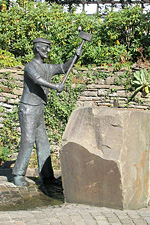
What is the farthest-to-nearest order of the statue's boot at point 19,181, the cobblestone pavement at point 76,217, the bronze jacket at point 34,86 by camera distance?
the statue's boot at point 19,181 → the bronze jacket at point 34,86 → the cobblestone pavement at point 76,217

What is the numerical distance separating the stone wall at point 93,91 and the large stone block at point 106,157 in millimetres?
4202

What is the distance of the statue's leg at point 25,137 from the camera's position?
16.9ft

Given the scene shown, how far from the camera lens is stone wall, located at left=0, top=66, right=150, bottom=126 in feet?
28.1

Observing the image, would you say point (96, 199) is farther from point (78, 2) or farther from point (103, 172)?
point (78, 2)

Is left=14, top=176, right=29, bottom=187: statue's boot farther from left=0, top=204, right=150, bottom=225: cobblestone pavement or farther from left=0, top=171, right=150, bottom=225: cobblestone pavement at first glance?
left=0, top=204, right=150, bottom=225: cobblestone pavement

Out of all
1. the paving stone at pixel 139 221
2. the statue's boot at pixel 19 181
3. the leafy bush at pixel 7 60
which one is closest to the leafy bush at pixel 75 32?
the leafy bush at pixel 7 60

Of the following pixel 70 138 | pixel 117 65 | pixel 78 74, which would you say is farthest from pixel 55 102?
pixel 70 138

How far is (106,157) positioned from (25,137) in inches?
58.9

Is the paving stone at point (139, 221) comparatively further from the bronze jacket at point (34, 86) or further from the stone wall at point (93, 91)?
the stone wall at point (93, 91)

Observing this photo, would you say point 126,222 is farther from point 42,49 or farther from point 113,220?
point 42,49

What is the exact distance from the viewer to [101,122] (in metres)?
4.18

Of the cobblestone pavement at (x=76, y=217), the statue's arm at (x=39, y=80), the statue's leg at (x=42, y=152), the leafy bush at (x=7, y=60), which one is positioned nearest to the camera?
the cobblestone pavement at (x=76, y=217)

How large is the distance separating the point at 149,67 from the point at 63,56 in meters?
2.23

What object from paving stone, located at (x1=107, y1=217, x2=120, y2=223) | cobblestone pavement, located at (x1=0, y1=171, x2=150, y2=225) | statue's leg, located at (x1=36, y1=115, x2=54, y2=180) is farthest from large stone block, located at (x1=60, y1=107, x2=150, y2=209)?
statue's leg, located at (x1=36, y1=115, x2=54, y2=180)
